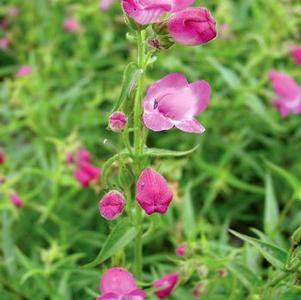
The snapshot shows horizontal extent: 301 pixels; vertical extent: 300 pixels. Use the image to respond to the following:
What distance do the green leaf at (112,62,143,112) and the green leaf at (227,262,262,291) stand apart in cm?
46

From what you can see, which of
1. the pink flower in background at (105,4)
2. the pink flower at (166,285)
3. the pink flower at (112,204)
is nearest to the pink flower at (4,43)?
the pink flower in background at (105,4)

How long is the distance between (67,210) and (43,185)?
0.11 m

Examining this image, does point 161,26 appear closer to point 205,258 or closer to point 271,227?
point 205,258

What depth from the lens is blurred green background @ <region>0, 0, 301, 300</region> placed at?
1622 millimetres

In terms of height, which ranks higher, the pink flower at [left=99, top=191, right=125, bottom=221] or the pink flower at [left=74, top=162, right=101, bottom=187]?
the pink flower at [left=99, top=191, right=125, bottom=221]

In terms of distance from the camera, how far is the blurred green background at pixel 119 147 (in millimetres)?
1622

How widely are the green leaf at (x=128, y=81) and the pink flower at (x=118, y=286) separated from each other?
0.29 metres

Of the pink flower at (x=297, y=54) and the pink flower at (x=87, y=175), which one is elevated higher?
the pink flower at (x=297, y=54)

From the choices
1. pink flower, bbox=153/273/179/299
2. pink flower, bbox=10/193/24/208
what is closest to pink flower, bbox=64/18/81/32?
pink flower, bbox=10/193/24/208

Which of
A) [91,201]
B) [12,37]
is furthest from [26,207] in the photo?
[12,37]

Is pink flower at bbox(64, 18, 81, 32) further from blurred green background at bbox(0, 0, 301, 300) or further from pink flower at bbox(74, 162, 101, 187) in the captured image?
pink flower at bbox(74, 162, 101, 187)

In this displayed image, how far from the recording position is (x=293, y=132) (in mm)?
2221

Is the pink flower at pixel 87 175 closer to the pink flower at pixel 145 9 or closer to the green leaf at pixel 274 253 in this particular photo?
the green leaf at pixel 274 253

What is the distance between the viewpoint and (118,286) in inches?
41.1
